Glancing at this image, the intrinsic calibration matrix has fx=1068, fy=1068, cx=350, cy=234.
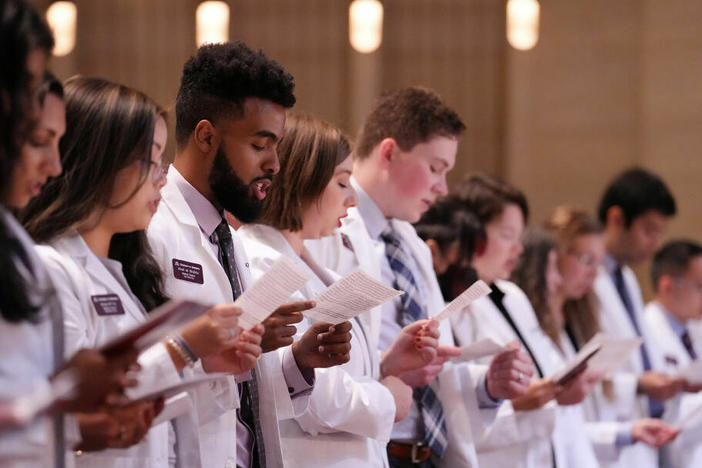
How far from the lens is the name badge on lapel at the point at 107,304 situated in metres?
2.51

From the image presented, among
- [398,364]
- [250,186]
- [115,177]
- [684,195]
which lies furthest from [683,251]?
[115,177]

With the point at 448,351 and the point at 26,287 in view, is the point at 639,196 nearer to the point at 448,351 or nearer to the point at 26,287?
the point at 448,351

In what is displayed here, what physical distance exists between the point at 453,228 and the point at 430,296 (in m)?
0.73

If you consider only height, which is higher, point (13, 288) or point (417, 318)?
point (13, 288)

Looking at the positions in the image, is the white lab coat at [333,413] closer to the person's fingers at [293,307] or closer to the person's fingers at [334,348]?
the person's fingers at [334,348]

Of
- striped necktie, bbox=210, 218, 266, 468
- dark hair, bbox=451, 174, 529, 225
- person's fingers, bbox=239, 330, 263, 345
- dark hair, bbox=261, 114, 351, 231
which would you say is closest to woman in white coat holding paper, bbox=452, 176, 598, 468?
dark hair, bbox=451, 174, 529, 225

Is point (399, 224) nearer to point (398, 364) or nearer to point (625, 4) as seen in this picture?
point (398, 364)

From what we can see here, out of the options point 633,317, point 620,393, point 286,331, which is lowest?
point 620,393

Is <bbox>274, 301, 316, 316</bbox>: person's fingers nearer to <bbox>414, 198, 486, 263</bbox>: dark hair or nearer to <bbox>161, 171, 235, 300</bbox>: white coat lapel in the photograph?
<bbox>161, 171, 235, 300</bbox>: white coat lapel

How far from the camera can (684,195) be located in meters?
9.40

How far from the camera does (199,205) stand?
317 cm

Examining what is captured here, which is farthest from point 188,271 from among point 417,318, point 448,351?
point 417,318

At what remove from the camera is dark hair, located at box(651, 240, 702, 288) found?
7117 millimetres

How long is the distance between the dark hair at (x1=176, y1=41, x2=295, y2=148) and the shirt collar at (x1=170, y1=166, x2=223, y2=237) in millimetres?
161
